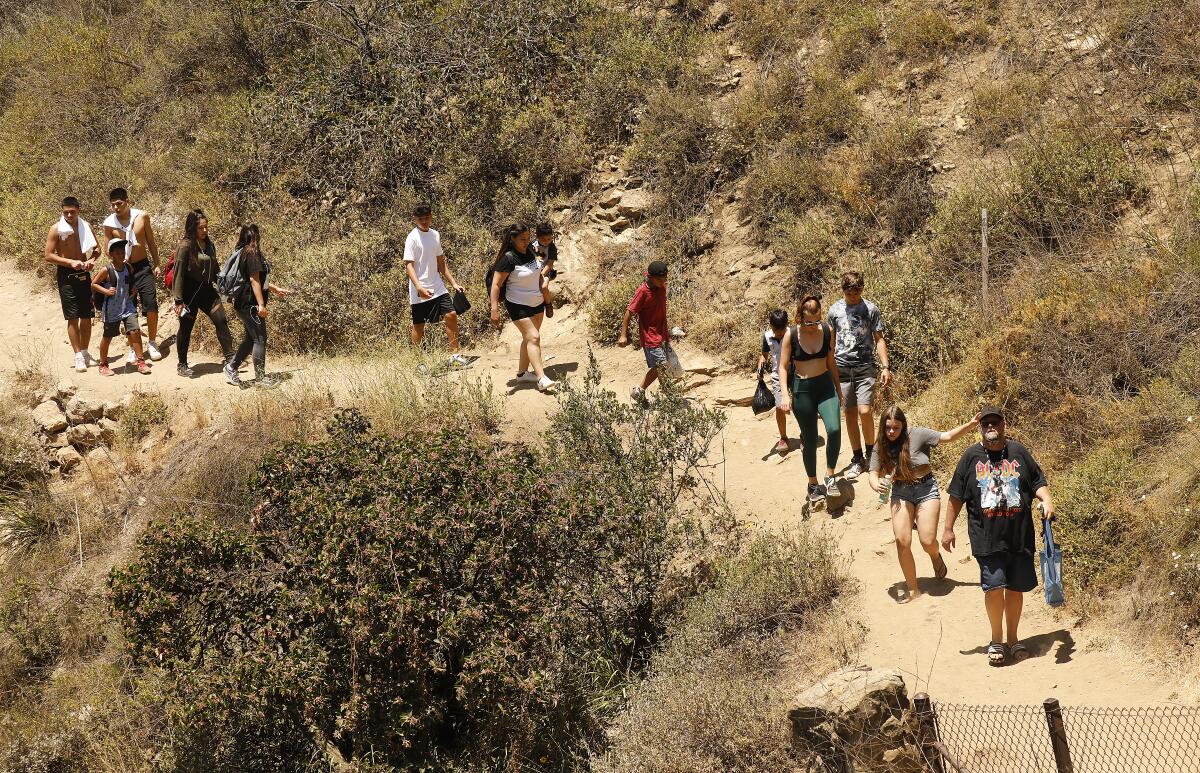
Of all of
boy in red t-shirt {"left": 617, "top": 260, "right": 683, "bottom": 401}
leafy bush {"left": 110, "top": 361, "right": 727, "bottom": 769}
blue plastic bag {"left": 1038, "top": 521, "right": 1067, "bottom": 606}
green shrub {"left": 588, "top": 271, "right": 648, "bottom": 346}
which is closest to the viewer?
blue plastic bag {"left": 1038, "top": 521, "right": 1067, "bottom": 606}

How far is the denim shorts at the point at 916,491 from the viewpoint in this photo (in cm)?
745

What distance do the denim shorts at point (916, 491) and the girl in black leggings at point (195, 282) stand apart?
7275 mm

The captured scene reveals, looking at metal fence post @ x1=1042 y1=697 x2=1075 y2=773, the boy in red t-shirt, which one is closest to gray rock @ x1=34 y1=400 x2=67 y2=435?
the boy in red t-shirt

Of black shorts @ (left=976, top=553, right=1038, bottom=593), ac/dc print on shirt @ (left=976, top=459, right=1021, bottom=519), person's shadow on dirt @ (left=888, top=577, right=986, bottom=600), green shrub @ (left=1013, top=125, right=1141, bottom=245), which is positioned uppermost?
green shrub @ (left=1013, top=125, right=1141, bottom=245)

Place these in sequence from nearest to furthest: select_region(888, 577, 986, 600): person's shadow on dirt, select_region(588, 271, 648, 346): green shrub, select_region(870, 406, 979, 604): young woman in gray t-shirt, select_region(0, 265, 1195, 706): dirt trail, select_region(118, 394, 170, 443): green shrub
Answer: select_region(0, 265, 1195, 706): dirt trail, select_region(870, 406, 979, 604): young woman in gray t-shirt, select_region(888, 577, 986, 600): person's shadow on dirt, select_region(118, 394, 170, 443): green shrub, select_region(588, 271, 648, 346): green shrub

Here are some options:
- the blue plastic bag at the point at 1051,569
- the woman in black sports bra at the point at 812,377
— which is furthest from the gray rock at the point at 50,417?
the blue plastic bag at the point at 1051,569

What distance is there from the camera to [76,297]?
38.2 ft

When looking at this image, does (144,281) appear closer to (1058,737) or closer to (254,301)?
(254,301)

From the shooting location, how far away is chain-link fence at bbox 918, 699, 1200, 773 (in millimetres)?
5734

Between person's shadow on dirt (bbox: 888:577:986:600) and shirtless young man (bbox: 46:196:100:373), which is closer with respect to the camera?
person's shadow on dirt (bbox: 888:577:986:600)

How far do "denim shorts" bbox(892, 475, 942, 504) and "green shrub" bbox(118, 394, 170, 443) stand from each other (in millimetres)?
7574

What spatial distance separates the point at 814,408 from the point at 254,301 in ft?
20.1

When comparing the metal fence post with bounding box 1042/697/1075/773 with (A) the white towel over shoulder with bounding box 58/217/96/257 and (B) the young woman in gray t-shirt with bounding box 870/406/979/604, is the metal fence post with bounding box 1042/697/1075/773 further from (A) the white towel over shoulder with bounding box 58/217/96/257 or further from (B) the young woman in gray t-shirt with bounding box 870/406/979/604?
(A) the white towel over shoulder with bounding box 58/217/96/257

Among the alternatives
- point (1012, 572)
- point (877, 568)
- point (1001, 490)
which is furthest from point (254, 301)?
point (1012, 572)
